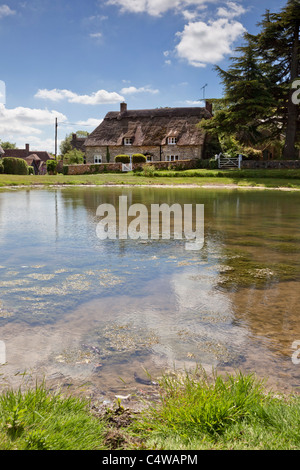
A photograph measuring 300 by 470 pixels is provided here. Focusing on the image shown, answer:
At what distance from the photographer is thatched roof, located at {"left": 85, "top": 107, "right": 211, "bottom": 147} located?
5772 cm

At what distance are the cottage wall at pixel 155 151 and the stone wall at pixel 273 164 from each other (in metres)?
13.9

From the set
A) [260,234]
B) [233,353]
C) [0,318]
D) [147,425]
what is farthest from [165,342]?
[260,234]

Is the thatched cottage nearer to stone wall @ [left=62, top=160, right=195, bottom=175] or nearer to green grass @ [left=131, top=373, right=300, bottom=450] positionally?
stone wall @ [left=62, top=160, right=195, bottom=175]

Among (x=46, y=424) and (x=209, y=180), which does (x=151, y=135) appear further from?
(x=46, y=424)

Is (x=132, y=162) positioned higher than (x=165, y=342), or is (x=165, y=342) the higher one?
(x=132, y=162)

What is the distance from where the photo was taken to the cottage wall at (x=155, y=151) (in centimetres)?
5694

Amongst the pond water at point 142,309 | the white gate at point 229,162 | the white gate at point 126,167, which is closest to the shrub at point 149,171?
the white gate at point 126,167

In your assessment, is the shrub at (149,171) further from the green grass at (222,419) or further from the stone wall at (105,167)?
the green grass at (222,419)

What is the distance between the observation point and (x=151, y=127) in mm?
60812

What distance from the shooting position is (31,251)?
789cm

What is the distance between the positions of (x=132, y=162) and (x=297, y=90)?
74.1ft

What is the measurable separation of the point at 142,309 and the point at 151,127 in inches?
2326
